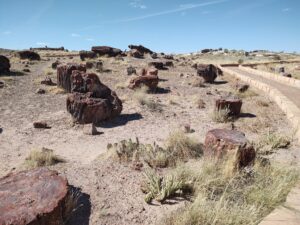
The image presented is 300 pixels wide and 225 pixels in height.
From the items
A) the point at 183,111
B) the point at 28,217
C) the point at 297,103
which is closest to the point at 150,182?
the point at 28,217

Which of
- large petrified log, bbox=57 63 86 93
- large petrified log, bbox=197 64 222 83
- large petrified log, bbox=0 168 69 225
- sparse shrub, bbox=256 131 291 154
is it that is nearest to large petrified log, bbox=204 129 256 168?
sparse shrub, bbox=256 131 291 154

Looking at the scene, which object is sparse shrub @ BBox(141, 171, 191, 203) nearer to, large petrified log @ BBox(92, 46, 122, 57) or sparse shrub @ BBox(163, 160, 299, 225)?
sparse shrub @ BBox(163, 160, 299, 225)

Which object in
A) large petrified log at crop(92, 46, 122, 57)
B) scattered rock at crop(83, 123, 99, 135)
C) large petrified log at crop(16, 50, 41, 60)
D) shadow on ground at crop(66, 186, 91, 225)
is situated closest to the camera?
shadow on ground at crop(66, 186, 91, 225)

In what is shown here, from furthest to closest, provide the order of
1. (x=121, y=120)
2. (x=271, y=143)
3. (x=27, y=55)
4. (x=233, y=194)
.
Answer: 1. (x=27, y=55)
2. (x=121, y=120)
3. (x=271, y=143)
4. (x=233, y=194)

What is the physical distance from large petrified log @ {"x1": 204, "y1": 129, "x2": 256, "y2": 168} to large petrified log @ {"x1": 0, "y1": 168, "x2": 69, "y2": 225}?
2.90 meters

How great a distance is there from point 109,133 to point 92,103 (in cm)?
151

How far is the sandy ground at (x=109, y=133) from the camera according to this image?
4.78m

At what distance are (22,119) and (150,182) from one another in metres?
7.28

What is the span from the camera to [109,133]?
9.09m

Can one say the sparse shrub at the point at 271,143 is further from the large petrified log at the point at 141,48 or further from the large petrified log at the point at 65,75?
the large petrified log at the point at 141,48

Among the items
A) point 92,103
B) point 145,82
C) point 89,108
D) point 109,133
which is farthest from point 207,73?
point 109,133

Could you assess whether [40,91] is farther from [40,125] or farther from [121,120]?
[121,120]

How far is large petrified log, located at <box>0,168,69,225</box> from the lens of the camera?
380cm

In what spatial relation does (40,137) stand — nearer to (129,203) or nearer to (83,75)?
(83,75)
